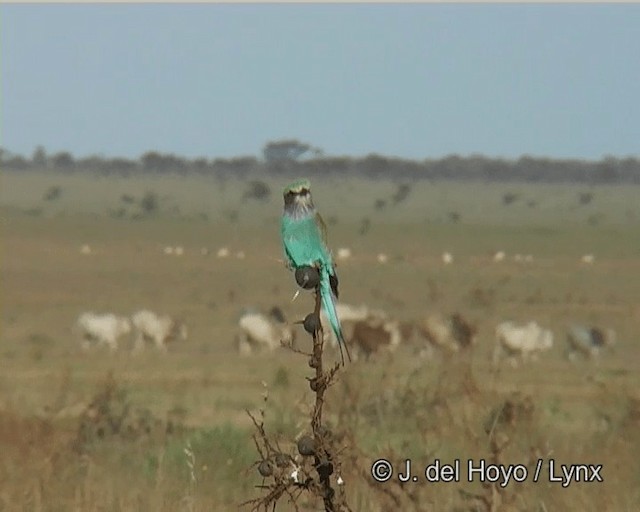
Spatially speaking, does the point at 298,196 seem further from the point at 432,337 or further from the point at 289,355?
the point at 289,355

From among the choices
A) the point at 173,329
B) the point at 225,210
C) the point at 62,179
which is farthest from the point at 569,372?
the point at 62,179

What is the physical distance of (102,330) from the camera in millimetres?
26594

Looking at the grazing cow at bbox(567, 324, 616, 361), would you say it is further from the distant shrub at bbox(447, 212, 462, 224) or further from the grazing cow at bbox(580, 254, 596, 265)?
the distant shrub at bbox(447, 212, 462, 224)

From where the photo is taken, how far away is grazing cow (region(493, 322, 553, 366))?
23953 millimetres

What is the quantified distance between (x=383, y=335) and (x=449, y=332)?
1134 mm

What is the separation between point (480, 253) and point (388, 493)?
140ft

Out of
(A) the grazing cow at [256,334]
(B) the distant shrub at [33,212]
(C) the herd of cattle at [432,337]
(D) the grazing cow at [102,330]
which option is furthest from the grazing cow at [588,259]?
(A) the grazing cow at [256,334]

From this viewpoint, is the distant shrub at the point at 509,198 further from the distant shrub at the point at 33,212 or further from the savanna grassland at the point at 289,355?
the distant shrub at the point at 33,212

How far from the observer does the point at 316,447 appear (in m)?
4.86

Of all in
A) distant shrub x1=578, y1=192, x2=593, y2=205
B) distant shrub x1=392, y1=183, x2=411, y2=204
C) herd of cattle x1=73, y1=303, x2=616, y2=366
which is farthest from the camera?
distant shrub x1=578, y1=192, x2=593, y2=205

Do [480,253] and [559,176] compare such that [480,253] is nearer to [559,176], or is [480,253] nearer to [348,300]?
[348,300]

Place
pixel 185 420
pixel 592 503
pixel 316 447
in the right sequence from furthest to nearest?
1. pixel 185 420
2. pixel 592 503
3. pixel 316 447

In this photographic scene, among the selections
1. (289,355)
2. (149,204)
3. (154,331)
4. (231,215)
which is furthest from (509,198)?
(289,355)

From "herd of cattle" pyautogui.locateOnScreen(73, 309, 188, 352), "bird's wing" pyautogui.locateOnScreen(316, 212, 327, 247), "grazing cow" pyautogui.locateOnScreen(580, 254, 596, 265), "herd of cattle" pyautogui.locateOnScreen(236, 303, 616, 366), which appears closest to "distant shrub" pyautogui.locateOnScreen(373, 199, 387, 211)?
"grazing cow" pyautogui.locateOnScreen(580, 254, 596, 265)
